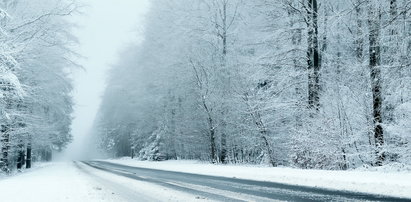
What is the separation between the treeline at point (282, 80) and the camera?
1208 centimetres

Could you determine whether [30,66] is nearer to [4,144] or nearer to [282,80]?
[4,144]

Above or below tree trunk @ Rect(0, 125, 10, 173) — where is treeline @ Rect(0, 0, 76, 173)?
above

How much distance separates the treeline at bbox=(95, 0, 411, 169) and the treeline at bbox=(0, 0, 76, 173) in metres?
7.29

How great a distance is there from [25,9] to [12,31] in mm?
1990

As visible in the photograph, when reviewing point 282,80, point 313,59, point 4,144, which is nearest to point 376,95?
point 313,59

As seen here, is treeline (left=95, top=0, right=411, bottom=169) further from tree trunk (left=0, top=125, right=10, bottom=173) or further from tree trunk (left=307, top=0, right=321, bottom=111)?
tree trunk (left=0, top=125, right=10, bottom=173)

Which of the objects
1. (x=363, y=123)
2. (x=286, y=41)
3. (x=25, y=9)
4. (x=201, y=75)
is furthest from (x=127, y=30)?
(x=363, y=123)

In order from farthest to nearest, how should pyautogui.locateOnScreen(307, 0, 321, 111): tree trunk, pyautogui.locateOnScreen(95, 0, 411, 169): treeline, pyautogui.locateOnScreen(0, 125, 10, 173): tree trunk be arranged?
pyautogui.locateOnScreen(0, 125, 10, 173): tree trunk → pyautogui.locateOnScreen(307, 0, 321, 111): tree trunk → pyautogui.locateOnScreen(95, 0, 411, 169): treeline

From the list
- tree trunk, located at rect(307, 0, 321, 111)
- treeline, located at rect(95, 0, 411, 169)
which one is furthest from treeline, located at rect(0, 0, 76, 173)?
tree trunk, located at rect(307, 0, 321, 111)

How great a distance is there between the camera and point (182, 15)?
1000 inches

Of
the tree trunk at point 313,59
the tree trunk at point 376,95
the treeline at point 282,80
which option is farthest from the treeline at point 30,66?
the tree trunk at point 376,95

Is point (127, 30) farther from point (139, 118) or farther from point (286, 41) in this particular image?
point (286, 41)

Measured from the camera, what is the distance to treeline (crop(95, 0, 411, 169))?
12.1 meters

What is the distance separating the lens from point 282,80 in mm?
16094
